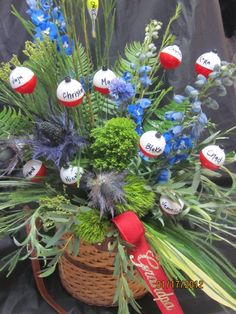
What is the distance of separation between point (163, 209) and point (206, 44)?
22.4 inches

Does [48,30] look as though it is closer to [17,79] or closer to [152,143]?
[17,79]

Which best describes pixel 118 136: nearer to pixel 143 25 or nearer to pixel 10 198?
pixel 10 198

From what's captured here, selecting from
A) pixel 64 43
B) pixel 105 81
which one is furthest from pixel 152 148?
pixel 64 43

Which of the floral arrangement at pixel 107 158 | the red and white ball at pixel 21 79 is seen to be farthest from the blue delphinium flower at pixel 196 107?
the red and white ball at pixel 21 79

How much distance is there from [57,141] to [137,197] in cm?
14

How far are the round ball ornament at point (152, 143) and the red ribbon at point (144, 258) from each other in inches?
3.5

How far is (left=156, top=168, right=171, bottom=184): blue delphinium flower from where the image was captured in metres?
0.68

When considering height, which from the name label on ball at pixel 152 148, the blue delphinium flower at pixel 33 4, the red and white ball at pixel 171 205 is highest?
the blue delphinium flower at pixel 33 4

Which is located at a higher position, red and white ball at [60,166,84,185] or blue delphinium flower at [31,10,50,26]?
blue delphinium flower at [31,10,50,26]

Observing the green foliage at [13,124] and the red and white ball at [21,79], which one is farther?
the green foliage at [13,124]

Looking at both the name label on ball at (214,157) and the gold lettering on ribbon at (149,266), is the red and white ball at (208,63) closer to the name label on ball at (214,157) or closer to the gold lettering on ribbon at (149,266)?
the name label on ball at (214,157)

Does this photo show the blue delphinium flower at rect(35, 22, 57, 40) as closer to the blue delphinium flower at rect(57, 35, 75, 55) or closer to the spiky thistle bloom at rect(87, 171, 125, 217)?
the blue delphinium flower at rect(57, 35, 75, 55)

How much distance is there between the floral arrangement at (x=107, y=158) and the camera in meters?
0.62

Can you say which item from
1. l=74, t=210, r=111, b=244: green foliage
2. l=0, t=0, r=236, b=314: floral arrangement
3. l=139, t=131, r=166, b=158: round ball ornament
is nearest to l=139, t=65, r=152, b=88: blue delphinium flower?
l=0, t=0, r=236, b=314: floral arrangement
